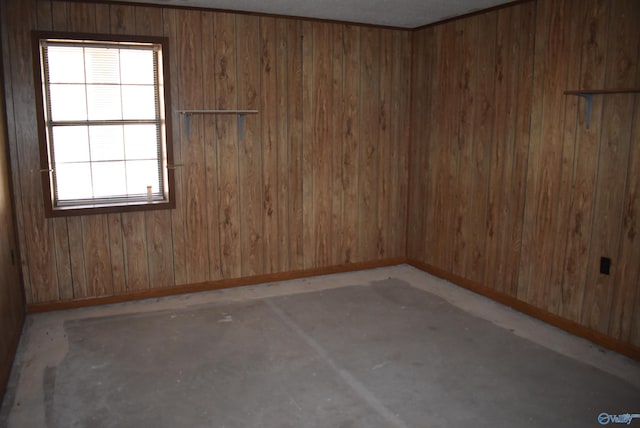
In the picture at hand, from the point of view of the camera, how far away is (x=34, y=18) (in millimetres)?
3748

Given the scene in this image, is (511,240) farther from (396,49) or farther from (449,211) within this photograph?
(396,49)

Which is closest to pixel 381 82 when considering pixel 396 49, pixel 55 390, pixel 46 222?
pixel 396 49

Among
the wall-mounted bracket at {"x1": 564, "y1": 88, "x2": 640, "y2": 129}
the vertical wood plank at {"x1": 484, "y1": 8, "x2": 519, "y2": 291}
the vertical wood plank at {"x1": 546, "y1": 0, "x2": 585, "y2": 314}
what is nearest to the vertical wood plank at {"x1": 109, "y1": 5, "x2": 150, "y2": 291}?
the vertical wood plank at {"x1": 484, "y1": 8, "x2": 519, "y2": 291}

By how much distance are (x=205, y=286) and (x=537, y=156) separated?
2935mm

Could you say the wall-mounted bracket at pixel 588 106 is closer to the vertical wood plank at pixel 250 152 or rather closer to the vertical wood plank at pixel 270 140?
the vertical wood plank at pixel 270 140

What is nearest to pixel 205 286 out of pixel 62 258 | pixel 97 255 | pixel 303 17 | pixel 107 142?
pixel 97 255

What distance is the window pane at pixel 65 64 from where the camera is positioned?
12.7ft

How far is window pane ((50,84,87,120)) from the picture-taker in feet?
12.9

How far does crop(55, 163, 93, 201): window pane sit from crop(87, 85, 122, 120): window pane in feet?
1.35

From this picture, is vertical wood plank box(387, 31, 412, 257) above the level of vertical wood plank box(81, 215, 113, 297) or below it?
above

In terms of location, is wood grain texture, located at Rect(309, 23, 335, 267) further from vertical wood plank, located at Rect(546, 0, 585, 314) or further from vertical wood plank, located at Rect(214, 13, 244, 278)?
vertical wood plank, located at Rect(546, 0, 585, 314)

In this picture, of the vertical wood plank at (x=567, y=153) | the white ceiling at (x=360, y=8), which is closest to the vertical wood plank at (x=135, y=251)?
the white ceiling at (x=360, y=8)

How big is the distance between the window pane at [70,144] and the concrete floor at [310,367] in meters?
1.21

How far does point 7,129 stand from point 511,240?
3.91 meters
